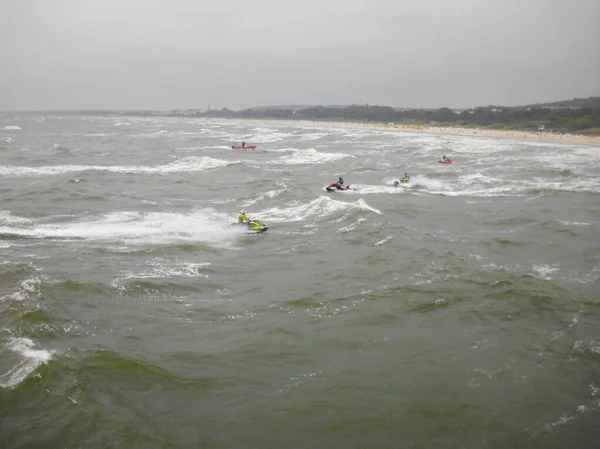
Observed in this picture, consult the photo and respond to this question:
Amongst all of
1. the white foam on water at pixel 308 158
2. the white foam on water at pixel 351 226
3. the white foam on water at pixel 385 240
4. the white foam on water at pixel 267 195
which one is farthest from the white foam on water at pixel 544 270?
the white foam on water at pixel 308 158

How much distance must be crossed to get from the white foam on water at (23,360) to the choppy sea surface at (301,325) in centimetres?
7

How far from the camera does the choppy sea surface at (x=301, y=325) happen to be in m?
10.7

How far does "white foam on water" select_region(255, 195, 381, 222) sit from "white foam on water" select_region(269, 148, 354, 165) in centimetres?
2615

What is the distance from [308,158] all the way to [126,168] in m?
24.4

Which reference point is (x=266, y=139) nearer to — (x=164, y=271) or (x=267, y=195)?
(x=267, y=195)

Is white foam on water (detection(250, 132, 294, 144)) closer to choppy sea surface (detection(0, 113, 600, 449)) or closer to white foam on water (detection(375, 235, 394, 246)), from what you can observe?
choppy sea surface (detection(0, 113, 600, 449))

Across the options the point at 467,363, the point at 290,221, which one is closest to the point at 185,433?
the point at 467,363

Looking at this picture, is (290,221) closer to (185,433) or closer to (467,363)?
(467,363)

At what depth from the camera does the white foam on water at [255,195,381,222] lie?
29.4 metres

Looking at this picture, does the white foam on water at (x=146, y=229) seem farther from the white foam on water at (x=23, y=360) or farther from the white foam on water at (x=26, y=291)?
the white foam on water at (x=23, y=360)

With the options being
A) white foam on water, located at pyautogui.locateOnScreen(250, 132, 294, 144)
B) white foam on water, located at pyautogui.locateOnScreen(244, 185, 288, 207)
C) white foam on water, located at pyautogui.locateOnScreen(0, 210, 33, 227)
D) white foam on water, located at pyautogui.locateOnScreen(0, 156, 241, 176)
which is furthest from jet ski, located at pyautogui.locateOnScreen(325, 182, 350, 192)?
white foam on water, located at pyautogui.locateOnScreen(250, 132, 294, 144)

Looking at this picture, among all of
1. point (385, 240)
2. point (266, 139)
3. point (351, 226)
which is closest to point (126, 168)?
point (351, 226)

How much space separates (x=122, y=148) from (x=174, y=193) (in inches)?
1730

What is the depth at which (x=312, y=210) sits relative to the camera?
101 feet
